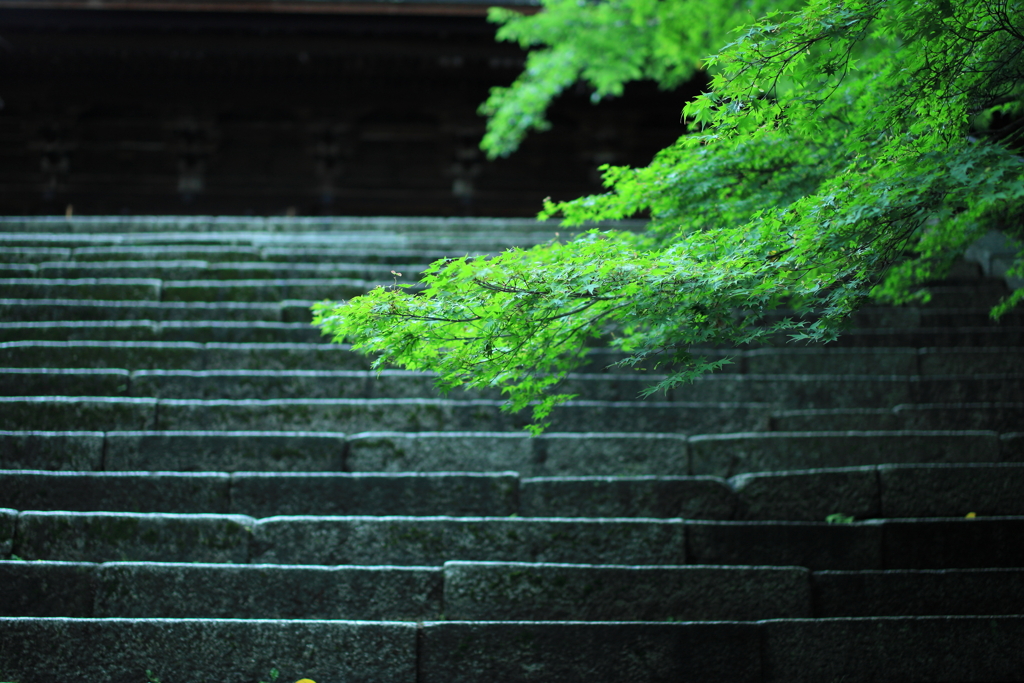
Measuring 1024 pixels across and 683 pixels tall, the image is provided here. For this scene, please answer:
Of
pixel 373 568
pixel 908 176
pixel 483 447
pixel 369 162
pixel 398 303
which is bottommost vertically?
pixel 373 568

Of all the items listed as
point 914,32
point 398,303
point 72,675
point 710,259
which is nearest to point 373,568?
point 72,675

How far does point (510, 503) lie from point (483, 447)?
48cm

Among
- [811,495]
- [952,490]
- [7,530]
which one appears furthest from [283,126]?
[952,490]

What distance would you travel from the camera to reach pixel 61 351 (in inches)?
213

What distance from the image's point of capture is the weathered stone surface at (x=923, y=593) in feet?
11.7

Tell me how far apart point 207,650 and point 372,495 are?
1199 mm

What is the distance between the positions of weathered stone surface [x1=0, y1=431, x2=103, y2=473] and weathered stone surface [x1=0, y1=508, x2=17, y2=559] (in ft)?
2.15

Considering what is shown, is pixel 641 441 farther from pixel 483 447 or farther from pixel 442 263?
pixel 442 263

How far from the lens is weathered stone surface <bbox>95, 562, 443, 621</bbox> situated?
3.51 m

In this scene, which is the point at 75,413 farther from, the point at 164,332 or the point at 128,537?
the point at 128,537

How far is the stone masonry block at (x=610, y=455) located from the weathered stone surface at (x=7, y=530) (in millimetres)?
2721

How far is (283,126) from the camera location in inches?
474

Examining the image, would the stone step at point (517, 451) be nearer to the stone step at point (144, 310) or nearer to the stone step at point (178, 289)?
the stone step at point (144, 310)

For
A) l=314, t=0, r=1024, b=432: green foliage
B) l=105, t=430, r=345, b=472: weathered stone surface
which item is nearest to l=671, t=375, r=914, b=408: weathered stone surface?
l=314, t=0, r=1024, b=432: green foliage
